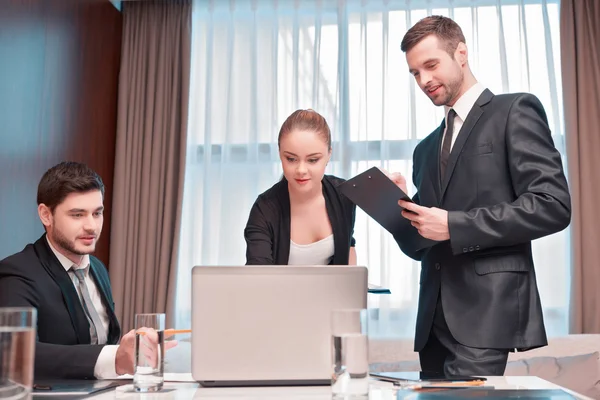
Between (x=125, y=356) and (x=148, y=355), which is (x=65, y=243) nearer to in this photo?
(x=125, y=356)

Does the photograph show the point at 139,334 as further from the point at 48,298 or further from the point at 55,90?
the point at 55,90

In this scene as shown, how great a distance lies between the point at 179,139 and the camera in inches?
180

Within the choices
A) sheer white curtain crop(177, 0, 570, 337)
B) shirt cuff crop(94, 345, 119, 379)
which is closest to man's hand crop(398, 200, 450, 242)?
shirt cuff crop(94, 345, 119, 379)

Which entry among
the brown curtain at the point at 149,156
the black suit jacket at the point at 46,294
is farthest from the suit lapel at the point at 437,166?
the brown curtain at the point at 149,156

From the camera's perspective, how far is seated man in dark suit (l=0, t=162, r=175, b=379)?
1771 mm

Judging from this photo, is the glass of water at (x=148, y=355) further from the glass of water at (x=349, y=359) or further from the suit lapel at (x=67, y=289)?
the suit lapel at (x=67, y=289)

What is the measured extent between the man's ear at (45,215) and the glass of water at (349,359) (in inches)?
59.5

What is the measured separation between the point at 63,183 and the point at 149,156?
7.36 ft

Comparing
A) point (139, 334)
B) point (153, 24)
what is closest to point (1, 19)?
point (153, 24)

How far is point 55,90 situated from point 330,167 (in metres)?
1.75

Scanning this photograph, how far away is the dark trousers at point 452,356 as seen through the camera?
1863 mm

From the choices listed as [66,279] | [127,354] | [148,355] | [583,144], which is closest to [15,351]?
[148,355]

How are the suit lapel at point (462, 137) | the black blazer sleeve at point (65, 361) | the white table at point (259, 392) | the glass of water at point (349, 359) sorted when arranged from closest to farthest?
the glass of water at point (349, 359)
the white table at point (259, 392)
the black blazer sleeve at point (65, 361)
the suit lapel at point (462, 137)

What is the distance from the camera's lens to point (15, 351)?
952 mm
